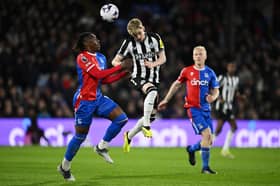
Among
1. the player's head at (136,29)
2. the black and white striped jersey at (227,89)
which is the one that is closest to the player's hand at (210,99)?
the player's head at (136,29)

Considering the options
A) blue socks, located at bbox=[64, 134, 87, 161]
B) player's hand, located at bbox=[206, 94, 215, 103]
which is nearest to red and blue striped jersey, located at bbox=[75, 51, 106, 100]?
blue socks, located at bbox=[64, 134, 87, 161]

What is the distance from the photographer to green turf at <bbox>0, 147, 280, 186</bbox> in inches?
402

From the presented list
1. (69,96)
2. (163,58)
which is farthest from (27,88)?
(163,58)

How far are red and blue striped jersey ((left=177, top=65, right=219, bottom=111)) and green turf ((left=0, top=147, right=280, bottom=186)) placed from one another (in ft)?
3.79

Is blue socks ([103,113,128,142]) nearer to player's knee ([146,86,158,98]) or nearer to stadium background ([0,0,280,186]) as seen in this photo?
player's knee ([146,86,158,98])

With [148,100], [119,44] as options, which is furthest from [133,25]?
[119,44]

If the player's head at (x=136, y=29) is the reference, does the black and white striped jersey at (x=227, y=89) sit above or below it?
below

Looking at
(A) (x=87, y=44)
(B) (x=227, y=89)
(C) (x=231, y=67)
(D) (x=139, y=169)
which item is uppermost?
(A) (x=87, y=44)

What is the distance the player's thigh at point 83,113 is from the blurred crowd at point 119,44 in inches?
372

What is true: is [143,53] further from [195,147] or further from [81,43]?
[195,147]

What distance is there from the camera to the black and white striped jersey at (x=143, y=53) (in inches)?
460

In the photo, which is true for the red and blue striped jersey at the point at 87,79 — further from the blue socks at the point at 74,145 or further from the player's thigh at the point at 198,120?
the player's thigh at the point at 198,120

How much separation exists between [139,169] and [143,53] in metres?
2.08

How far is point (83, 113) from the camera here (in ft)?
33.4
